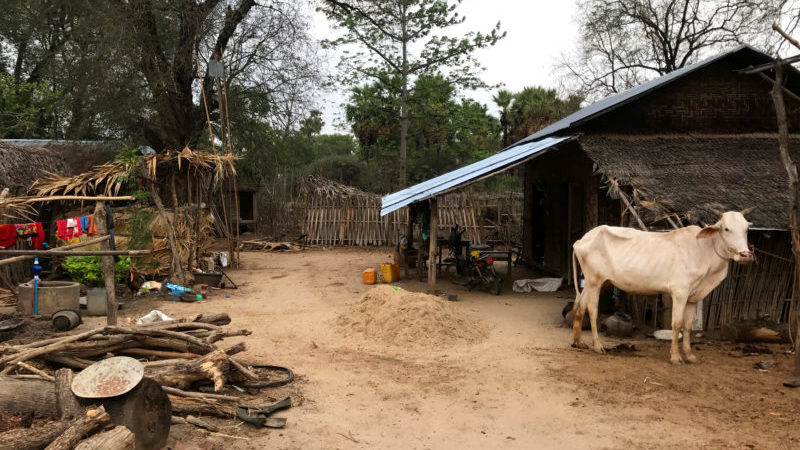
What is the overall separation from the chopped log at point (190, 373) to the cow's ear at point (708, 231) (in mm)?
5657

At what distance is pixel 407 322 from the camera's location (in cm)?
784

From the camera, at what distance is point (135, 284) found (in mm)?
10664

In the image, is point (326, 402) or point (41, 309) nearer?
point (326, 402)

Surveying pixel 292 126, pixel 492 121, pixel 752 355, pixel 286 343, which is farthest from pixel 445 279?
pixel 492 121

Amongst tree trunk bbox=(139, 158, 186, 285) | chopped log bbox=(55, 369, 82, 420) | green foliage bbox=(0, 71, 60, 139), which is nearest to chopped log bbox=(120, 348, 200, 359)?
chopped log bbox=(55, 369, 82, 420)

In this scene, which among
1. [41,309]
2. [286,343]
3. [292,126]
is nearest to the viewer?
[286,343]

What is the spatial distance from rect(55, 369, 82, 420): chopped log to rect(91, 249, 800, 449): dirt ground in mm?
789

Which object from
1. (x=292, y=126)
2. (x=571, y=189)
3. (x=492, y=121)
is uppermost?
(x=492, y=121)

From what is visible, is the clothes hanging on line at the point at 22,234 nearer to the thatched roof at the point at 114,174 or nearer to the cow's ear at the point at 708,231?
the thatched roof at the point at 114,174

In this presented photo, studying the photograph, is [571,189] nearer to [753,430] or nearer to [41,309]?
[753,430]

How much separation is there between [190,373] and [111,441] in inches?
62.4

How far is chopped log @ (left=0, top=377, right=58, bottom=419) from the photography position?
4.28 metres

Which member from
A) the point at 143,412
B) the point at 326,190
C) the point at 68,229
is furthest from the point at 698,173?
the point at 326,190

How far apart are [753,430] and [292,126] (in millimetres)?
16453
